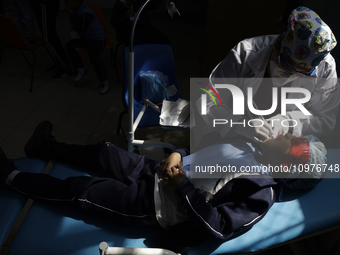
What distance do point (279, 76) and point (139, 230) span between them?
1120mm

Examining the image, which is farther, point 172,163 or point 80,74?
point 80,74

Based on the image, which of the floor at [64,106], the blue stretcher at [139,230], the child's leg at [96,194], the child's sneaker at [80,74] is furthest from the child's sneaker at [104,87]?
the blue stretcher at [139,230]

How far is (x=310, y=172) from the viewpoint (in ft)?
3.97

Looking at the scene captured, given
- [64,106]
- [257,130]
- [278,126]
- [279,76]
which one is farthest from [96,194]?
[64,106]

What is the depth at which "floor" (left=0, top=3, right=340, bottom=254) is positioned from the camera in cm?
241

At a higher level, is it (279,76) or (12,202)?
(279,76)

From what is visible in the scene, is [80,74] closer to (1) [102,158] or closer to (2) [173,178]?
(1) [102,158]

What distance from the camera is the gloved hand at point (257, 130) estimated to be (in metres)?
1.27

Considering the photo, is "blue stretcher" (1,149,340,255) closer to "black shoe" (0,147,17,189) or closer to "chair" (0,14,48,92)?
"black shoe" (0,147,17,189)

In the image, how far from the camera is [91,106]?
2.90 m

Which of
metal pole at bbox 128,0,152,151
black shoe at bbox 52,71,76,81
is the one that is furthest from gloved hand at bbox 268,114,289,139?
black shoe at bbox 52,71,76,81

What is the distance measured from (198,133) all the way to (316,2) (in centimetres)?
180

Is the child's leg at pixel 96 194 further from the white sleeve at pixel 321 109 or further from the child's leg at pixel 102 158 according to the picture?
the white sleeve at pixel 321 109

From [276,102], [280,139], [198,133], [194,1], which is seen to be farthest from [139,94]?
[194,1]
